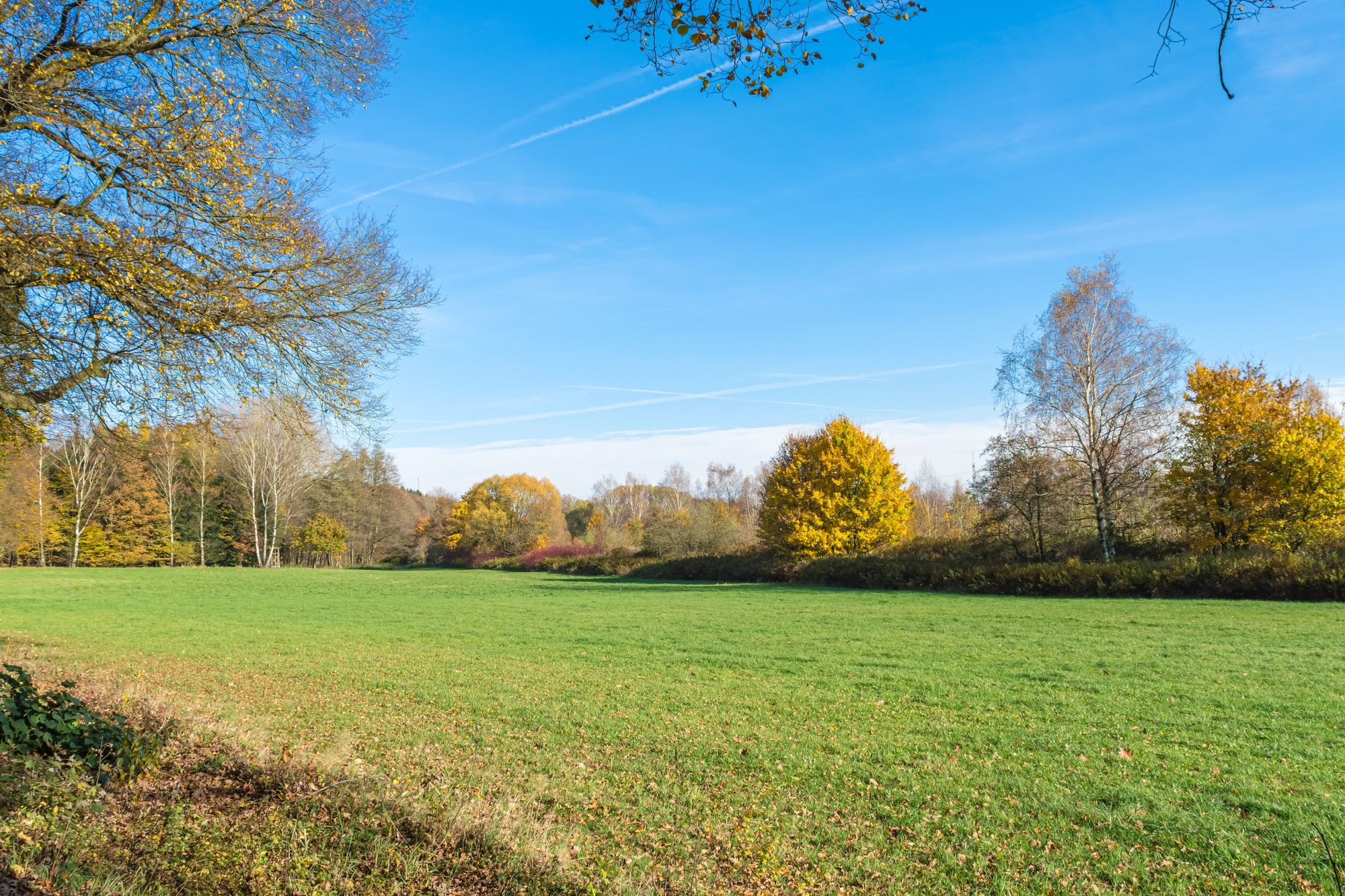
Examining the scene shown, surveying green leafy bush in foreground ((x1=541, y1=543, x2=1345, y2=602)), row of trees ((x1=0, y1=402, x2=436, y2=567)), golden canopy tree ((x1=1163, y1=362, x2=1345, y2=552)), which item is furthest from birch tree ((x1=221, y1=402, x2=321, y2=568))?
golden canopy tree ((x1=1163, y1=362, x2=1345, y2=552))

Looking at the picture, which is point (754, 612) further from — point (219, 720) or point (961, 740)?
point (219, 720)

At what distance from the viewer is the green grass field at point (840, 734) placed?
455cm

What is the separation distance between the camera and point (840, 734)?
751 centimetres

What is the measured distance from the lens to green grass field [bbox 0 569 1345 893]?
14.9 feet

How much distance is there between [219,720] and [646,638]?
9884 millimetres

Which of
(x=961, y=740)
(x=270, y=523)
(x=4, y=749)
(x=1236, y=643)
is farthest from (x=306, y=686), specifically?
(x=270, y=523)

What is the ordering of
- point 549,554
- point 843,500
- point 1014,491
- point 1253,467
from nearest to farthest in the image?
point 1253,467
point 1014,491
point 843,500
point 549,554

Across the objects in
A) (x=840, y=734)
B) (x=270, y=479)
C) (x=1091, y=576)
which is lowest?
(x=1091, y=576)

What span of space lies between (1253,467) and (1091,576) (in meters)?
6.56

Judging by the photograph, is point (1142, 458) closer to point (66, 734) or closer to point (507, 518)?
point (66, 734)

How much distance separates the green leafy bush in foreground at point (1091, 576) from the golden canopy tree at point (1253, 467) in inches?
93.0

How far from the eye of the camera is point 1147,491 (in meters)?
26.7

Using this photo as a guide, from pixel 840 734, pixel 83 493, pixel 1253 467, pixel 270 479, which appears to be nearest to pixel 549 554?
pixel 270 479

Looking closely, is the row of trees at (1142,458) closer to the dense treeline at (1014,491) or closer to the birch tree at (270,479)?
the dense treeline at (1014,491)
